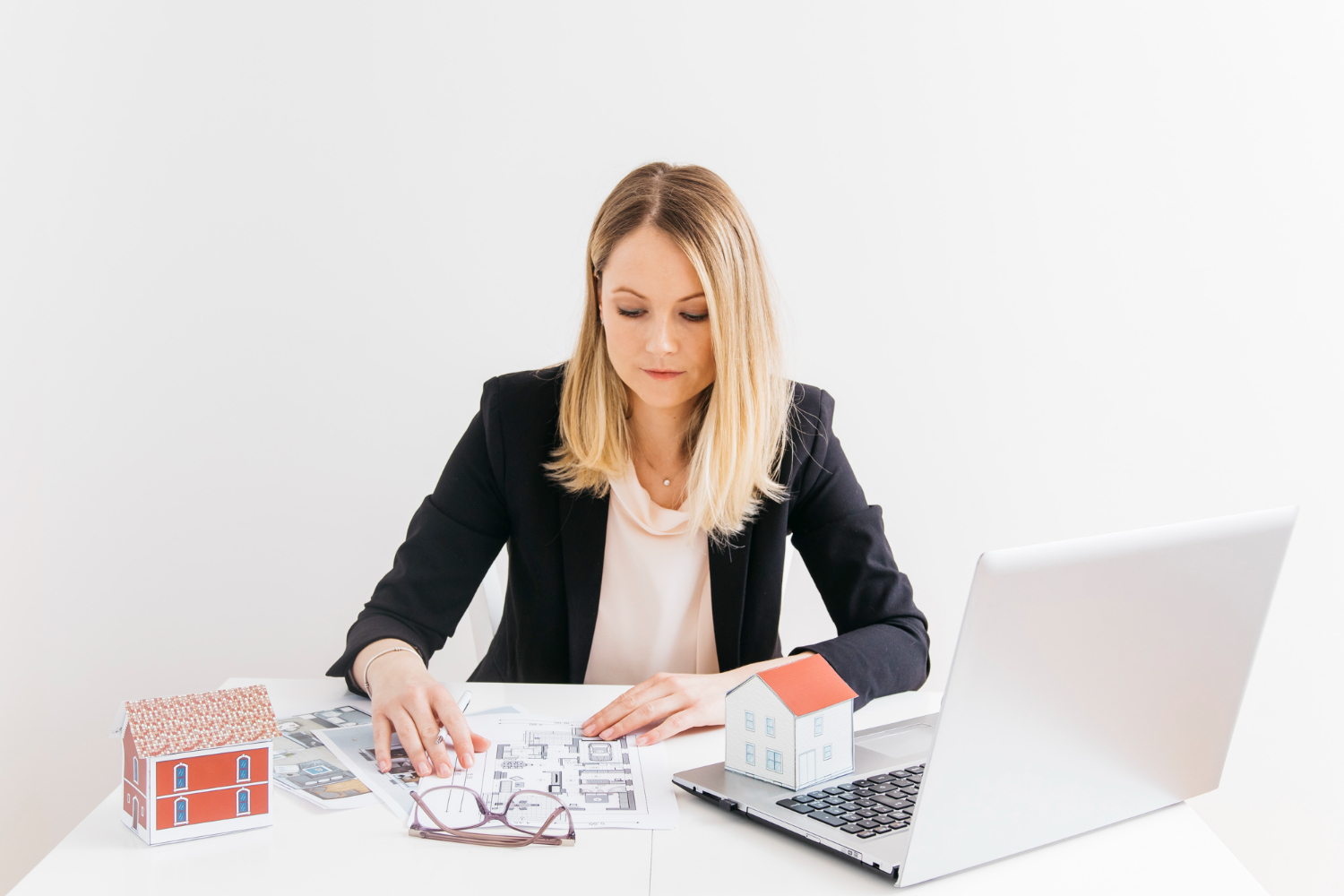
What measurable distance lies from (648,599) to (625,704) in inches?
18.0

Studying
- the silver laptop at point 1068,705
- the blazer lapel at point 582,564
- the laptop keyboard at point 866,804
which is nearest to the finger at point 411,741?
the silver laptop at point 1068,705

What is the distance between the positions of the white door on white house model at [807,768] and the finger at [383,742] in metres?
0.43

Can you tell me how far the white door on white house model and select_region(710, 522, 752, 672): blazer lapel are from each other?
60cm

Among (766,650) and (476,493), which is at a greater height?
(476,493)

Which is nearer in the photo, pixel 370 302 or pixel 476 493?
pixel 476 493

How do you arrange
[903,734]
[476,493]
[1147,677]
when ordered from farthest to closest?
[476,493] < [903,734] < [1147,677]

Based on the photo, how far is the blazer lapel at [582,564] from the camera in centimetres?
164

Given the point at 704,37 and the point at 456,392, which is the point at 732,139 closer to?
the point at 704,37

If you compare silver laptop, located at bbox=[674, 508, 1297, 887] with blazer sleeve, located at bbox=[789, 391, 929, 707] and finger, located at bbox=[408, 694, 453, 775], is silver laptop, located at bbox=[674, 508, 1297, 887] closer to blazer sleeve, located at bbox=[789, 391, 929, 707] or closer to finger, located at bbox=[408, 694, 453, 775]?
finger, located at bbox=[408, 694, 453, 775]

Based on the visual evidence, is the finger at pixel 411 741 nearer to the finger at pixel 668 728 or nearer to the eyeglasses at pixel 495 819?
the eyeglasses at pixel 495 819

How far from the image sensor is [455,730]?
1.12m

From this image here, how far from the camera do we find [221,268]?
242 cm

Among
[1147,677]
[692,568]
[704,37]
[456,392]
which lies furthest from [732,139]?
[1147,677]

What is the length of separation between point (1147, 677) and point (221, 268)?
2.21 m
